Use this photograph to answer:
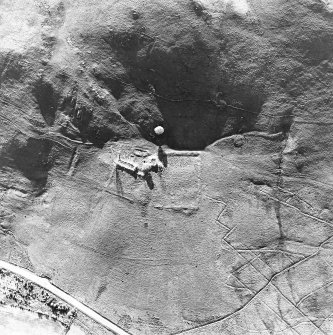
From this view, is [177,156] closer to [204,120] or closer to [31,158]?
[204,120]

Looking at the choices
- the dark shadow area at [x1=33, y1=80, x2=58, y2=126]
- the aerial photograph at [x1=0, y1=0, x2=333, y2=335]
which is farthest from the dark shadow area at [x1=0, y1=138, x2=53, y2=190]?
the dark shadow area at [x1=33, y1=80, x2=58, y2=126]

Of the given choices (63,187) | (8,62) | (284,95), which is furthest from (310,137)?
(8,62)

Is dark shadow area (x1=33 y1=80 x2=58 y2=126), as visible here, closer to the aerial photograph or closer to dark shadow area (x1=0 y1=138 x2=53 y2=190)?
the aerial photograph

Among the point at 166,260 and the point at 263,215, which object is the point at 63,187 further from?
the point at 263,215

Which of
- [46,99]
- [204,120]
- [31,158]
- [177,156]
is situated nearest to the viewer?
[204,120]

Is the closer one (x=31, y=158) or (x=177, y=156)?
(x=177, y=156)

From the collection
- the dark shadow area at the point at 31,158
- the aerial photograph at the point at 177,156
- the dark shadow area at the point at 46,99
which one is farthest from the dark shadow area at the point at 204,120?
the dark shadow area at the point at 31,158

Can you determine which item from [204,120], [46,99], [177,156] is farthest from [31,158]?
[204,120]

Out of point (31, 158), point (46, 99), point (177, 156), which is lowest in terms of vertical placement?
point (31, 158)

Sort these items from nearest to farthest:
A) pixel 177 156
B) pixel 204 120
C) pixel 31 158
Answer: pixel 204 120
pixel 177 156
pixel 31 158
